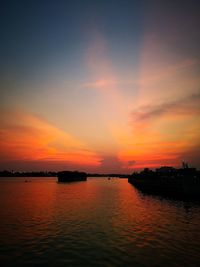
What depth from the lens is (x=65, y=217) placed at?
30875mm

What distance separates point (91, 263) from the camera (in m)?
14.8

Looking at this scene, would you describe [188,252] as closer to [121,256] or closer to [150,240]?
[150,240]

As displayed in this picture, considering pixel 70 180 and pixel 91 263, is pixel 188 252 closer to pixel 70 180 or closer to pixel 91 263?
pixel 91 263

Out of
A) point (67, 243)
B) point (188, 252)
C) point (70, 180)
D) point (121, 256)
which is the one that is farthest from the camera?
point (70, 180)

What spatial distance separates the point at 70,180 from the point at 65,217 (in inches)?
5815

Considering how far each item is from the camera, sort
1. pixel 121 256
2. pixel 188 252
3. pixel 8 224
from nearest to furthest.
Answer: pixel 121 256, pixel 188 252, pixel 8 224

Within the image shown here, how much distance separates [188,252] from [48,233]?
39.2 ft

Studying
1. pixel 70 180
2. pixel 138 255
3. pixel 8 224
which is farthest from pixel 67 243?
pixel 70 180

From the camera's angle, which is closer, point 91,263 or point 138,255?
point 91,263

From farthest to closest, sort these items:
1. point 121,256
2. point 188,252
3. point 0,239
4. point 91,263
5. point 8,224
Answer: point 8,224
point 0,239
point 188,252
point 121,256
point 91,263

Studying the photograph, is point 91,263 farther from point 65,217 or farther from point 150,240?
point 65,217

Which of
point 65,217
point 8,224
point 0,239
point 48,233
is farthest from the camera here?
point 65,217

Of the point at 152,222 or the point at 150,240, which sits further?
the point at 152,222

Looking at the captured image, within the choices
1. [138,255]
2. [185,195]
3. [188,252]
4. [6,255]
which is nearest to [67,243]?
[6,255]
